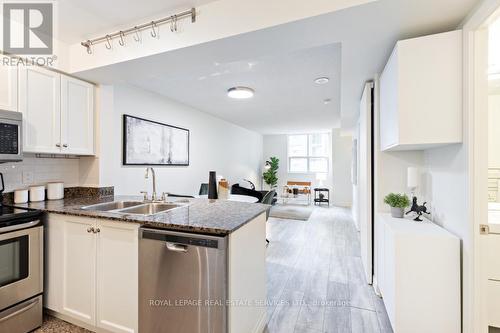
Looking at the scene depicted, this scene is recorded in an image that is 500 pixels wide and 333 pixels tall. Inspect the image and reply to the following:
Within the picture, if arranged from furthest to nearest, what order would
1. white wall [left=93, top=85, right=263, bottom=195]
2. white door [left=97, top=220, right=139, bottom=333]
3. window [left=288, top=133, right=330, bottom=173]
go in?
window [left=288, top=133, right=330, bottom=173] → white wall [left=93, top=85, right=263, bottom=195] → white door [left=97, top=220, right=139, bottom=333]

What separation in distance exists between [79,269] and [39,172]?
1.27m

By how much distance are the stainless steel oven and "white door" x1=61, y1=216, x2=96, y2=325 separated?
21 centimetres

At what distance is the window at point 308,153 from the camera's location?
28.1ft

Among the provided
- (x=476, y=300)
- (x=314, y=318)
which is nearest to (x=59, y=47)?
(x=314, y=318)

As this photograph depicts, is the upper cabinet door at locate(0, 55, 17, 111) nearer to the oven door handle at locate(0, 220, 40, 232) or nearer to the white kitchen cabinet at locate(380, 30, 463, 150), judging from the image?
the oven door handle at locate(0, 220, 40, 232)

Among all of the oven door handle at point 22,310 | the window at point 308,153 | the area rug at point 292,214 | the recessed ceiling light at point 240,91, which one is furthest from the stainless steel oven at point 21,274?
the window at point 308,153

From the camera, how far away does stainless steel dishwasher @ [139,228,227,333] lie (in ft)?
4.31

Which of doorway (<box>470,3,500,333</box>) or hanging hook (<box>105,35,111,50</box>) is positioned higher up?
hanging hook (<box>105,35,111,50</box>)

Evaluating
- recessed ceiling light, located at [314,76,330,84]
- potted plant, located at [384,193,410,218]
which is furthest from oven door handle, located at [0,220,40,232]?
recessed ceiling light, located at [314,76,330,84]

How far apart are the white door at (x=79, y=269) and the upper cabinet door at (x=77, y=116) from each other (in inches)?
38.2

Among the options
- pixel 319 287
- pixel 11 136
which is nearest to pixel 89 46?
pixel 11 136

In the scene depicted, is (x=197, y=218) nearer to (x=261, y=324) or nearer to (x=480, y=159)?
(x=261, y=324)

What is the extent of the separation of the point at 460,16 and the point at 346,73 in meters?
1.01

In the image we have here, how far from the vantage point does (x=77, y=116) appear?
2.48m
